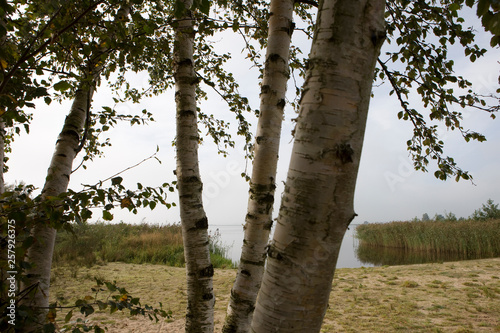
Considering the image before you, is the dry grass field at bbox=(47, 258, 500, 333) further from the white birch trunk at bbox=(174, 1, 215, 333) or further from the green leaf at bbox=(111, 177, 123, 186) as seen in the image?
the green leaf at bbox=(111, 177, 123, 186)

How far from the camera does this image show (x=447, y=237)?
38.0 feet

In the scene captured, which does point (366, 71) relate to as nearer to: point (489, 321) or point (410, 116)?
point (410, 116)

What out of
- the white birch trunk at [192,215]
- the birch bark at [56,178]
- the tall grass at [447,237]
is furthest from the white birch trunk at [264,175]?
the tall grass at [447,237]

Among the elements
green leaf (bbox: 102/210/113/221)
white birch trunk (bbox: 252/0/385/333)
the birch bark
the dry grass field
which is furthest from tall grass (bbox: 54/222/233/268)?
white birch trunk (bbox: 252/0/385/333)

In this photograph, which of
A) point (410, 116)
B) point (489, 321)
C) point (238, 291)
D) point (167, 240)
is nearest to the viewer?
point (238, 291)

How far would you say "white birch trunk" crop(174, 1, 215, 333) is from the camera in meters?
2.15

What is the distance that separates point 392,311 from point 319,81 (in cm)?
418

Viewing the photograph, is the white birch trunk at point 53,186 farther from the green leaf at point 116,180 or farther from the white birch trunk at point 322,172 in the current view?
the white birch trunk at point 322,172

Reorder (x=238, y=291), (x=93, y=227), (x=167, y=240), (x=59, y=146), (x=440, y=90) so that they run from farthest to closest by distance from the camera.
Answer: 1. (x=93, y=227)
2. (x=167, y=240)
3. (x=440, y=90)
4. (x=238, y=291)
5. (x=59, y=146)

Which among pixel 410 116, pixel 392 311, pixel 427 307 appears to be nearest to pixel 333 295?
pixel 392 311

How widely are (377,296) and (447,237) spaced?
927 centimetres

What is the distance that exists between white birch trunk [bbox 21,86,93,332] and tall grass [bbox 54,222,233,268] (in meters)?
6.96

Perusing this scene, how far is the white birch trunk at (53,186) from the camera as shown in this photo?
158cm

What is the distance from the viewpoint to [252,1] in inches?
154
